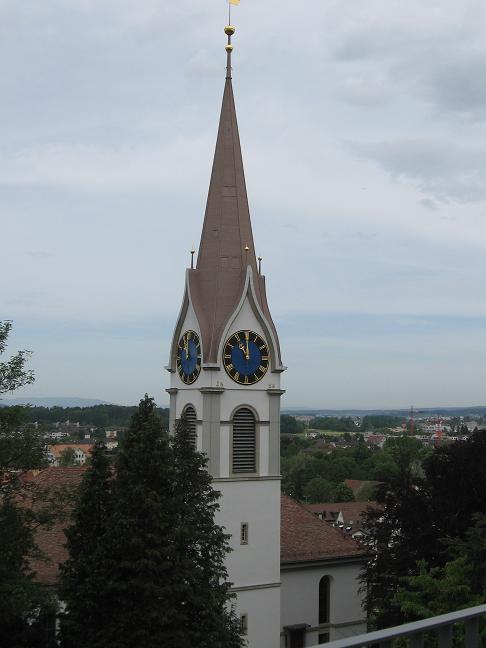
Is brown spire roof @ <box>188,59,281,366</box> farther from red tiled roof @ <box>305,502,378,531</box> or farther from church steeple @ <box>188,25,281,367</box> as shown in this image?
red tiled roof @ <box>305,502,378,531</box>

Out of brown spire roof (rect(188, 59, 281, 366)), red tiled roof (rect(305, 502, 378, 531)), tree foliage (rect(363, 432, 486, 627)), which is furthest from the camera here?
red tiled roof (rect(305, 502, 378, 531))

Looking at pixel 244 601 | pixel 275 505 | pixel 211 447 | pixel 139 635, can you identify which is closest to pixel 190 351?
pixel 211 447

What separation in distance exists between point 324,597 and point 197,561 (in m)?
16.5

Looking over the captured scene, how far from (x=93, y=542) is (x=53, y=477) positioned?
1243 cm

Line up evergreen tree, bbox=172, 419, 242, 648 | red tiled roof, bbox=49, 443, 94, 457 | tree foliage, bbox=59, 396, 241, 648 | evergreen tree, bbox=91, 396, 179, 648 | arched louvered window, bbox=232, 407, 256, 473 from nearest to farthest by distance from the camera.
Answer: evergreen tree, bbox=91, 396, 179, 648 < tree foliage, bbox=59, 396, 241, 648 < evergreen tree, bbox=172, 419, 242, 648 < red tiled roof, bbox=49, 443, 94, 457 < arched louvered window, bbox=232, 407, 256, 473

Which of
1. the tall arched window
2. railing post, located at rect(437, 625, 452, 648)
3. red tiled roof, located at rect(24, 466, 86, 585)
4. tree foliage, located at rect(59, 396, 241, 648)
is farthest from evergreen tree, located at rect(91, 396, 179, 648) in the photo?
the tall arched window

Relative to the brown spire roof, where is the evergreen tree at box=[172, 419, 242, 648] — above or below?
below

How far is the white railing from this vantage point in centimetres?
518

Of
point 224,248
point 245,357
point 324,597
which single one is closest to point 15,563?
point 245,357

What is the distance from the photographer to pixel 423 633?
569 cm

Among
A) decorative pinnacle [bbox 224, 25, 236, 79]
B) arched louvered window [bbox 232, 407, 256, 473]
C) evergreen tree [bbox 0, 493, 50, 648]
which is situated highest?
decorative pinnacle [bbox 224, 25, 236, 79]

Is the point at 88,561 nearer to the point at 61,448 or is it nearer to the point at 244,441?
the point at 244,441

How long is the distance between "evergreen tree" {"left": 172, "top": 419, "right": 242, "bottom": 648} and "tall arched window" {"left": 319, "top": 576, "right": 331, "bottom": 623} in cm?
1401

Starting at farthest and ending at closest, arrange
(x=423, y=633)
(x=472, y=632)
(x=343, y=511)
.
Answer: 1. (x=343, y=511)
2. (x=472, y=632)
3. (x=423, y=633)
